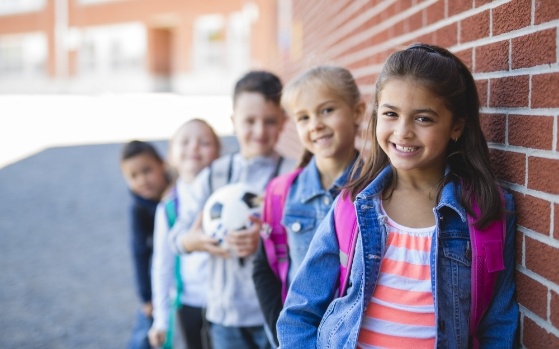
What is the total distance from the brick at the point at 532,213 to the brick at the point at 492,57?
16.4 inches

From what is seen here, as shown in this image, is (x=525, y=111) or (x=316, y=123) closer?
(x=525, y=111)

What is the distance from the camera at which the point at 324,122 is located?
2.29 meters

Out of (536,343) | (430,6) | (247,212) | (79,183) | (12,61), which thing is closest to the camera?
(536,343)

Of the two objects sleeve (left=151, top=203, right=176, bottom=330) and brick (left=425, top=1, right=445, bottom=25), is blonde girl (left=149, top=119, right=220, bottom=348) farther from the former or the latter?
brick (left=425, top=1, right=445, bottom=25)

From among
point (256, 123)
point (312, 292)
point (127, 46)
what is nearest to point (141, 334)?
point (256, 123)

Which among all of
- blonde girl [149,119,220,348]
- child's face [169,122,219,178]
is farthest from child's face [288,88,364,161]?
child's face [169,122,219,178]

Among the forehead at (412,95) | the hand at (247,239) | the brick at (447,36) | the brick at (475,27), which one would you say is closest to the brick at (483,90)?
the brick at (475,27)

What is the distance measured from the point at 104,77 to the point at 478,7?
32620 mm

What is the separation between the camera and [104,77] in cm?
3247

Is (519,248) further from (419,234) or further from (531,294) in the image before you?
(419,234)

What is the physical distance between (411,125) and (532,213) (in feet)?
1.36

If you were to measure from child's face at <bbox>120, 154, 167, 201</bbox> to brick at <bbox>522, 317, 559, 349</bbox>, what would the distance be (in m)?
2.67

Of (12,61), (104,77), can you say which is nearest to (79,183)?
(104,77)

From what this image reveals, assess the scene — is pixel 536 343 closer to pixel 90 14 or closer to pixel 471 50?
pixel 471 50
